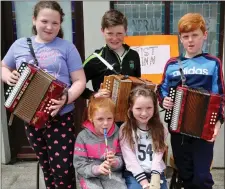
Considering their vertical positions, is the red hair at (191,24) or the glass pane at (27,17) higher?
the glass pane at (27,17)

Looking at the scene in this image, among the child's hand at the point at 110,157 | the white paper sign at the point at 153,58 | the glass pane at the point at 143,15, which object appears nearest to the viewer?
the child's hand at the point at 110,157

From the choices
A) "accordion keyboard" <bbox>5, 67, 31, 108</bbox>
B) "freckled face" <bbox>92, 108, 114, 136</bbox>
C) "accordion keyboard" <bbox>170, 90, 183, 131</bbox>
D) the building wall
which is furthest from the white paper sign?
"accordion keyboard" <bbox>5, 67, 31, 108</bbox>

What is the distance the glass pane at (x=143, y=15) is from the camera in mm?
3783

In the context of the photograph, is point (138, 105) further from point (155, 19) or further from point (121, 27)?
point (155, 19)

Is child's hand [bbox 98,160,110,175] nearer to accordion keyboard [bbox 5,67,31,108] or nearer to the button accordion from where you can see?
the button accordion

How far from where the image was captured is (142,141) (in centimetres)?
252

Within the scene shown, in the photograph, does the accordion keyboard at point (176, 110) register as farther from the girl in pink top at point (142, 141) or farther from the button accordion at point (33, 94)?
the button accordion at point (33, 94)

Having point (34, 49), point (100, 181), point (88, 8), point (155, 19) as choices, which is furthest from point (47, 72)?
point (155, 19)

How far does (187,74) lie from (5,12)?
2385mm

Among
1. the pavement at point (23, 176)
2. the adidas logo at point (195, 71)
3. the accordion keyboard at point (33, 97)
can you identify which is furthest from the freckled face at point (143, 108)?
the pavement at point (23, 176)

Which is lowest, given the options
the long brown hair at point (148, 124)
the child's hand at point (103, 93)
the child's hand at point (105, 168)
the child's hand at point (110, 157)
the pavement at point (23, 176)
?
the pavement at point (23, 176)

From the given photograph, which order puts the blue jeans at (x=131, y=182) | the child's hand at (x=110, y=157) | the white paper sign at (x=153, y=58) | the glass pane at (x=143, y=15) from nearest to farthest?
the child's hand at (x=110, y=157) < the blue jeans at (x=131, y=182) < the white paper sign at (x=153, y=58) < the glass pane at (x=143, y=15)

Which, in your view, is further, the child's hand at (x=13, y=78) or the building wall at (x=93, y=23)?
the building wall at (x=93, y=23)

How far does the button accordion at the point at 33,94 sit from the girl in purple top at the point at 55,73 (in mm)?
49
